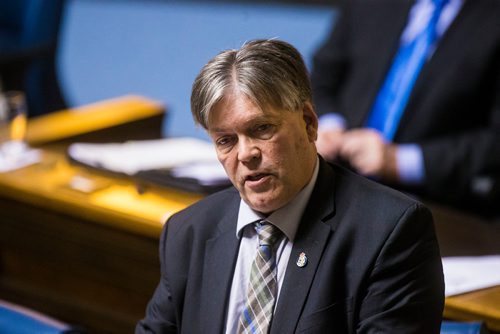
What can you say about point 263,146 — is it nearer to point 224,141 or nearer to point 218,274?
point 224,141

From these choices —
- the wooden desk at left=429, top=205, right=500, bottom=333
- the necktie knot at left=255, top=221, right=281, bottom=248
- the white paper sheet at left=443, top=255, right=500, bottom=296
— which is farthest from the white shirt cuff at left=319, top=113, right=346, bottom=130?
the necktie knot at left=255, top=221, right=281, bottom=248

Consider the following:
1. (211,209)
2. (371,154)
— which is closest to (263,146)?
(211,209)

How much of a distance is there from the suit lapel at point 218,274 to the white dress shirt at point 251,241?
0.04 feet

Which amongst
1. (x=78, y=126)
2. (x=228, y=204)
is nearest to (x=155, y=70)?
(x=78, y=126)

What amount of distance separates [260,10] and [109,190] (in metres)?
2.39

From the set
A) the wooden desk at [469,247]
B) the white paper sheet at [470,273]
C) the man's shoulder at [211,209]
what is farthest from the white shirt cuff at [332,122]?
the man's shoulder at [211,209]

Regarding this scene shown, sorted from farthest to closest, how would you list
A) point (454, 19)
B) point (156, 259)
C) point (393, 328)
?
1. point (454, 19)
2. point (156, 259)
3. point (393, 328)

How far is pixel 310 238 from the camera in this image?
1.60 metres

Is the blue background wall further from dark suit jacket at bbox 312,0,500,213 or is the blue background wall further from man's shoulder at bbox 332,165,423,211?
man's shoulder at bbox 332,165,423,211

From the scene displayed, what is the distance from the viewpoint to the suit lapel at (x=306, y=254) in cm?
157

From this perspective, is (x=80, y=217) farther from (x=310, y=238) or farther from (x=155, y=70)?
(x=155, y=70)

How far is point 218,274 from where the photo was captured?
1.67m

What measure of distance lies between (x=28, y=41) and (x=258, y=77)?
329 centimetres

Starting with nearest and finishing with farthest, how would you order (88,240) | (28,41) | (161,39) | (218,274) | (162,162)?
(218,274) < (88,240) < (162,162) < (28,41) < (161,39)
